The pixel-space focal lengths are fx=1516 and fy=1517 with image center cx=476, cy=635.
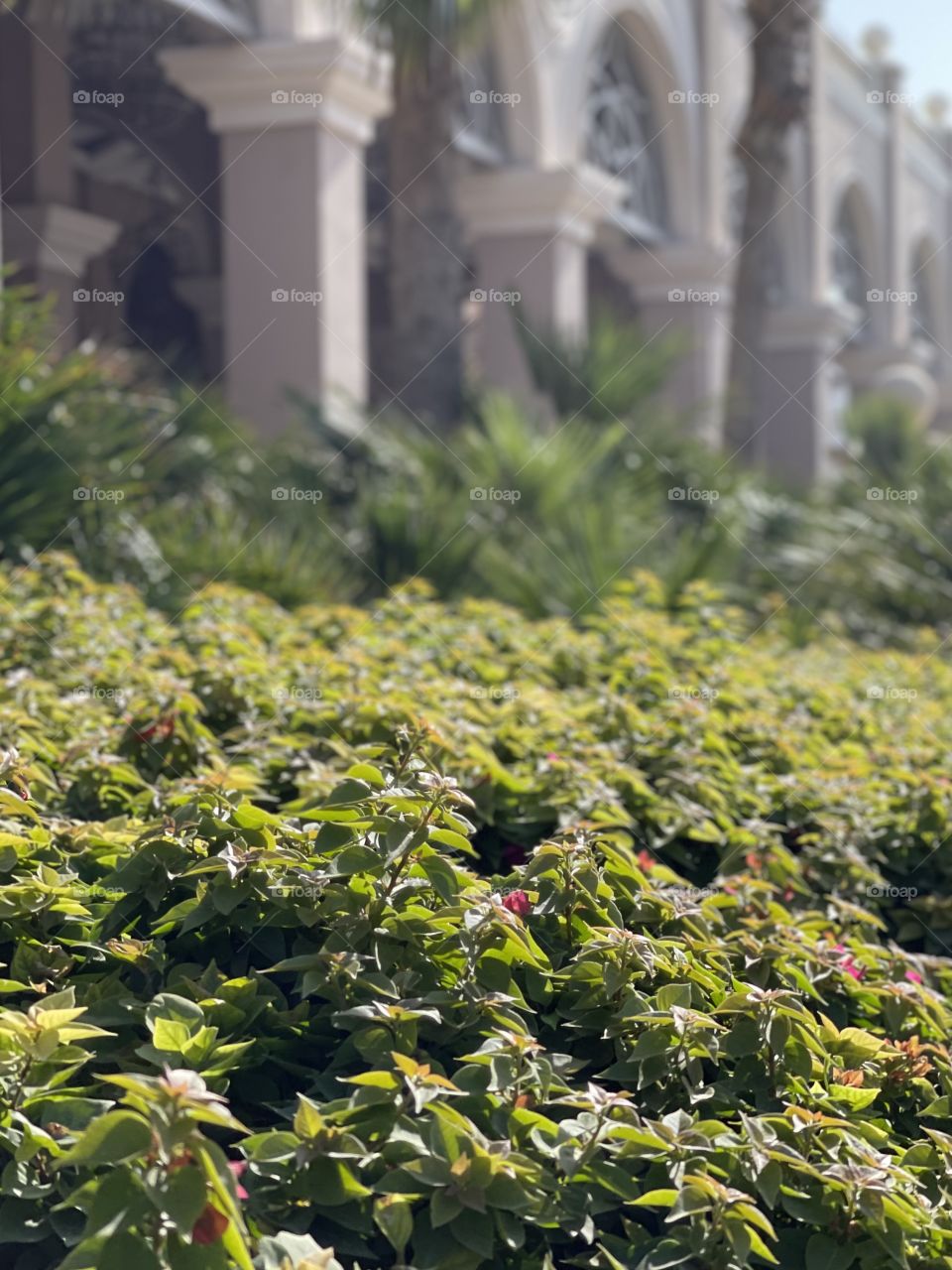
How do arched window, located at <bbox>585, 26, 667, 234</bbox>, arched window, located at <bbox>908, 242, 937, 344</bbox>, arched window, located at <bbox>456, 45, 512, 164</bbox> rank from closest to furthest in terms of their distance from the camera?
arched window, located at <bbox>456, 45, 512, 164</bbox>
arched window, located at <bbox>585, 26, 667, 234</bbox>
arched window, located at <bbox>908, 242, 937, 344</bbox>

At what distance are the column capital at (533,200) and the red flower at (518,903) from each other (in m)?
14.0

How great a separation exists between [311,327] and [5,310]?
5511mm

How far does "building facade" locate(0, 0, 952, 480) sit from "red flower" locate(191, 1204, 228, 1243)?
255 inches

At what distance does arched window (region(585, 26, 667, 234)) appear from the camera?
18.4 meters

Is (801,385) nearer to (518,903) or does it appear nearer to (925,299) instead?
(925,299)

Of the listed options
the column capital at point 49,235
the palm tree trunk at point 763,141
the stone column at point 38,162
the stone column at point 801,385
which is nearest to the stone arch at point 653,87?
the palm tree trunk at point 763,141

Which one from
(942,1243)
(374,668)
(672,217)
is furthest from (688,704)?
(672,217)

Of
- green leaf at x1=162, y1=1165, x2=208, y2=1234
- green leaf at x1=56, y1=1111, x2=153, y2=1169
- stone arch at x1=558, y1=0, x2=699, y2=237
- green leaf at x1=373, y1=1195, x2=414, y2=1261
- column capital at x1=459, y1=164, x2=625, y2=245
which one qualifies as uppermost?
stone arch at x1=558, y1=0, x2=699, y2=237

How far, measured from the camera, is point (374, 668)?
13.0 ft

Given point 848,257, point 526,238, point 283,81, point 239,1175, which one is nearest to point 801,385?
point 848,257

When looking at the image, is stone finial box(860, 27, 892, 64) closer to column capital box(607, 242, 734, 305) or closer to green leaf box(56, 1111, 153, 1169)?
column capital box(607, 242, 734, 305)

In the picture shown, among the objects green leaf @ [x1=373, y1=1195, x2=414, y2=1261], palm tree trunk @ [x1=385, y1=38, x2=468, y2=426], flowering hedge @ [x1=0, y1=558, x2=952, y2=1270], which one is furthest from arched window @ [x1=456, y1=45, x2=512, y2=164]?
green leaf @ [x1=373, y1=1195, x2=414, y2=1261]

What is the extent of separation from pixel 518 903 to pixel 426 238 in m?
8.88

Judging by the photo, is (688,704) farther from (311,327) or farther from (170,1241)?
(311,327)
